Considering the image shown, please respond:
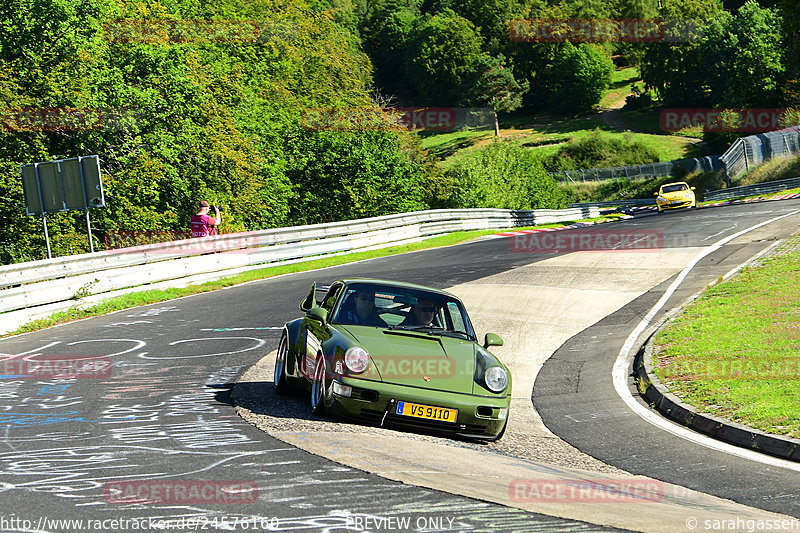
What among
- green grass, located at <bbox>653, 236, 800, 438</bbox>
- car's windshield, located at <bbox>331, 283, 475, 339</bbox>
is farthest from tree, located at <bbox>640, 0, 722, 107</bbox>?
car's windshield, located at <bbox>331, 283, 475, 339</bbox>

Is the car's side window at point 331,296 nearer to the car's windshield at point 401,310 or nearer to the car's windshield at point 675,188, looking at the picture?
the car's windshield at point 401,310

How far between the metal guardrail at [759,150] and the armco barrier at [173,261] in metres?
35.6

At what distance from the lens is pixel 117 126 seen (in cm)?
2995

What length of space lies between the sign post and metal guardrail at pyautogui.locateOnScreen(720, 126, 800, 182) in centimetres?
5154

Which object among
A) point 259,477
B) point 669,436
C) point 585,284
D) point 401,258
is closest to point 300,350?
point 259,477

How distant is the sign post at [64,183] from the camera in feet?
62.7

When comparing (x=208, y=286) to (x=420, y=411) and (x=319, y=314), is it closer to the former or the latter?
(x=319, y=314)

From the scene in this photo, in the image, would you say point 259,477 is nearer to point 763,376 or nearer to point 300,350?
point 300,350

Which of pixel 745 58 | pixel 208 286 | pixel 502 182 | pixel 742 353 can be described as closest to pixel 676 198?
pixel 502 182

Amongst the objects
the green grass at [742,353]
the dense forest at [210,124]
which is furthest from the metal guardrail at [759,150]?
the green grass at [742,353]

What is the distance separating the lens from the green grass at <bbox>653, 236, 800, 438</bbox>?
30.9 ft

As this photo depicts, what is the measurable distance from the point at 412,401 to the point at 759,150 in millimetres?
59436

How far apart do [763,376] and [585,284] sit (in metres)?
8.74

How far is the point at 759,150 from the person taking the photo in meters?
60.7
